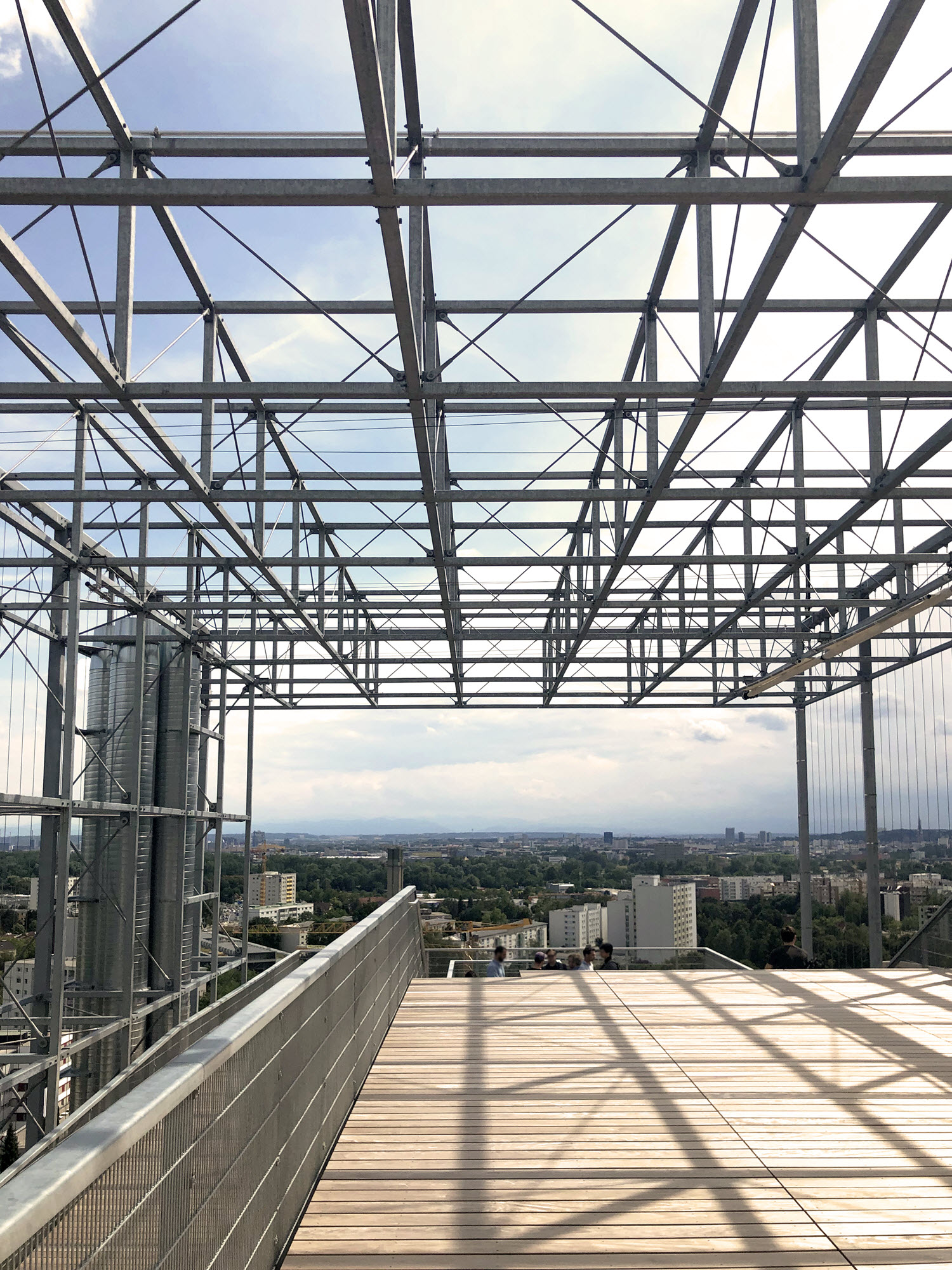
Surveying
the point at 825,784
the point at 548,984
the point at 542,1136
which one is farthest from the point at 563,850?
the point at 542,1136

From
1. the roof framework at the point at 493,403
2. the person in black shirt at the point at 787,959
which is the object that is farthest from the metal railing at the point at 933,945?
the roof framework at the point at 493,403

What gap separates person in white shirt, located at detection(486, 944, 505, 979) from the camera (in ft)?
42.6

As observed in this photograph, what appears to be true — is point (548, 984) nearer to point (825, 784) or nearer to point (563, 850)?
point (825, 784)

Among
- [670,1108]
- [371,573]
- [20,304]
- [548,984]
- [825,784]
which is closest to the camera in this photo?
[670,1108]

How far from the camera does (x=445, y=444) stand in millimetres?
11555

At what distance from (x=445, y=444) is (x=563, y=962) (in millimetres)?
7823

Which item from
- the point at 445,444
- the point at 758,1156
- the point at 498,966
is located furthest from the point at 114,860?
the point at 758,1156

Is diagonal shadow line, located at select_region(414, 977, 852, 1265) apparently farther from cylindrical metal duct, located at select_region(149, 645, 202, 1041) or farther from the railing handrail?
cylindrical metal duct, located at select_region(149, 645, 202, 1041)

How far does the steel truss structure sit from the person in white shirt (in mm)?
4642

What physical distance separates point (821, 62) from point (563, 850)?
85154 millimetres

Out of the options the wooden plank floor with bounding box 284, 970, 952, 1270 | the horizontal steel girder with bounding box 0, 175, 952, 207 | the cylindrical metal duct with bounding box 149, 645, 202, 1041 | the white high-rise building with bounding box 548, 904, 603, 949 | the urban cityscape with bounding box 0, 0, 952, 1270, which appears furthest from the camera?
the white high-rise building with bounding box 548, 904, 603, 949

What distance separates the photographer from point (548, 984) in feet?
37.2

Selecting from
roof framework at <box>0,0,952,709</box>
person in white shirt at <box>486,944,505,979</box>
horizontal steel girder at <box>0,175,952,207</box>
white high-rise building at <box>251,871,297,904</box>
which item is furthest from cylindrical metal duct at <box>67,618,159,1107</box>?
white high-rise building at <box>251,871,297,904</box>

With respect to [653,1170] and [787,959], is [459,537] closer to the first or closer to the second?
[787,959]
